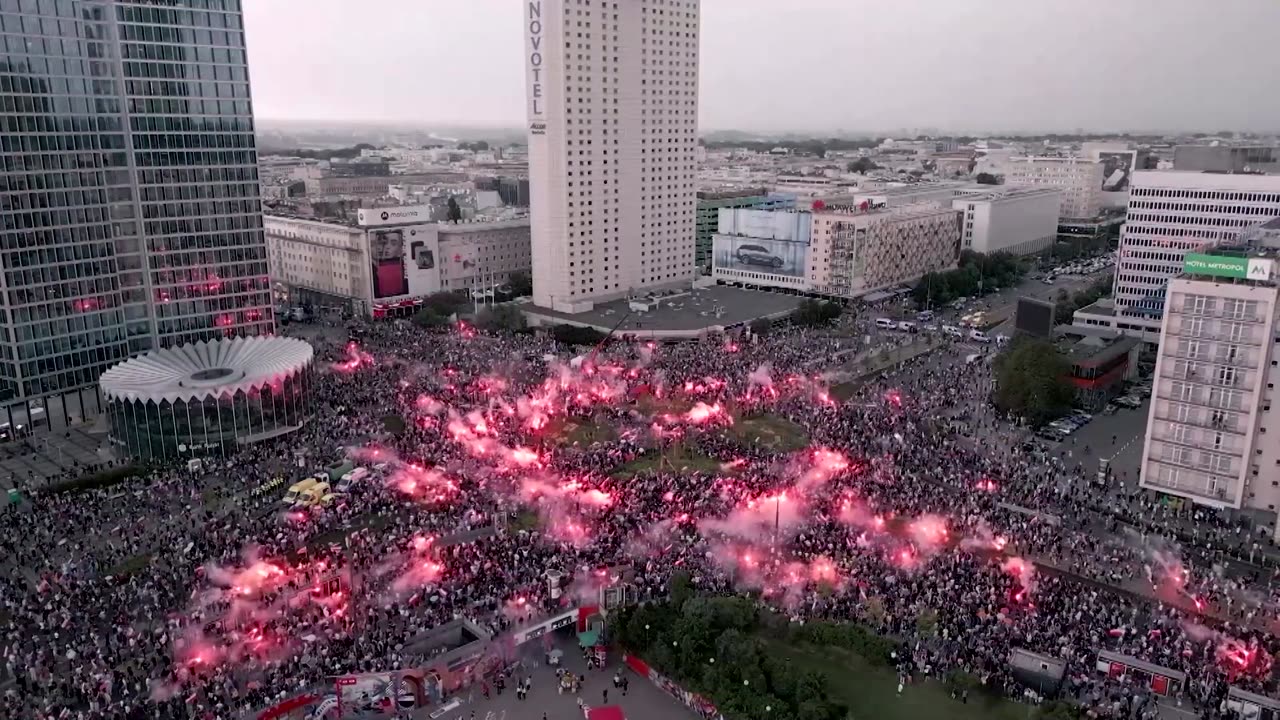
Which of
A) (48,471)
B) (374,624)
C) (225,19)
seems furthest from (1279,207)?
(48,471)

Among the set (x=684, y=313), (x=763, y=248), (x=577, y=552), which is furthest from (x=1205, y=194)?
(x=577, y=552)

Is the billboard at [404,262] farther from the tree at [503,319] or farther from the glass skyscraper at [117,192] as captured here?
the glass skyscraper at [117,192]

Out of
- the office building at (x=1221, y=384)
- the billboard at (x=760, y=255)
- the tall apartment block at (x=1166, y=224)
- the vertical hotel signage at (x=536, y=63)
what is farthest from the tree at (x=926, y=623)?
the billboard at (x=760, y=255)

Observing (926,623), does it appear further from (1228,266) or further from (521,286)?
(521,286)

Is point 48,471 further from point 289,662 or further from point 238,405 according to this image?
point 289,662

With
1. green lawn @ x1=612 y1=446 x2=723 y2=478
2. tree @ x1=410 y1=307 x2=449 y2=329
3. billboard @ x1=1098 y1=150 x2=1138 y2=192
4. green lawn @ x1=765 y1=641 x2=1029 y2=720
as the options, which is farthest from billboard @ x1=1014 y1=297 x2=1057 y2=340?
billboard @ x1=1098 y1=150 x2=1138 y2=192

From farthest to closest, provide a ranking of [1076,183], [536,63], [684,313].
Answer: [1076,183] → [684,313] → [536,63]
